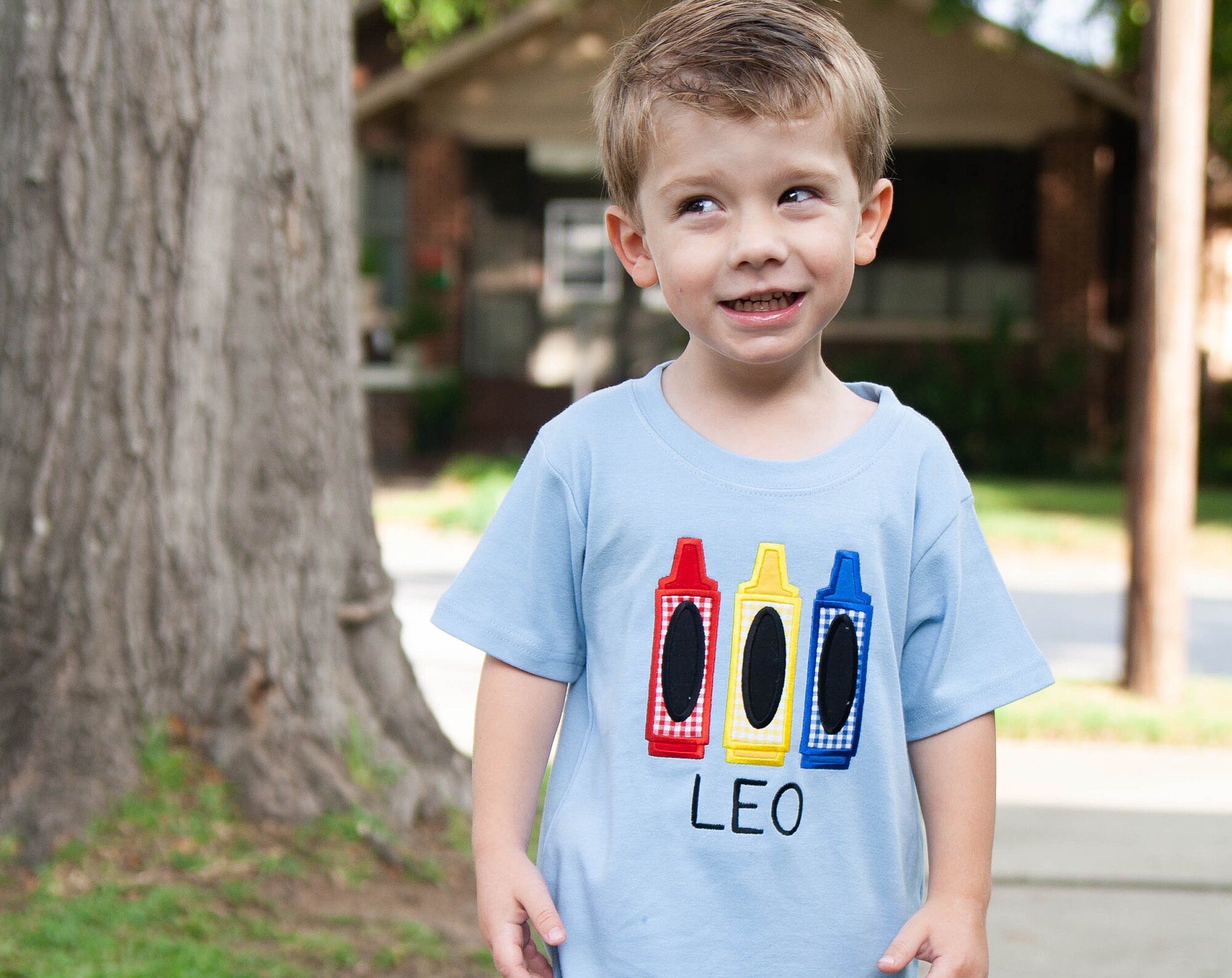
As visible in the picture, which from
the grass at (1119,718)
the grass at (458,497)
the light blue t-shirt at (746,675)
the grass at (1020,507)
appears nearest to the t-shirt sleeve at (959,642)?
the light blue t-shirt at (746,675)

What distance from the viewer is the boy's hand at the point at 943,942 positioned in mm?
1673

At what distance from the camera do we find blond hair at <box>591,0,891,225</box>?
1.64m

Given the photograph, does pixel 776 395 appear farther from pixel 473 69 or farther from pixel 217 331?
pixel 473 69

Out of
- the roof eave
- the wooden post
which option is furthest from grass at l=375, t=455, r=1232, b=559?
the wooden post

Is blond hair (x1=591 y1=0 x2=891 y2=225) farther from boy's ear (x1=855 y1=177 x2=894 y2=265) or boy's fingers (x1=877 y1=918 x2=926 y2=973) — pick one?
boy's fingers (x1=877 y1=918 x2=926 y2=973)

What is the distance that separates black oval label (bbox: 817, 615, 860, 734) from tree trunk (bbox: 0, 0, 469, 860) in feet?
6.83

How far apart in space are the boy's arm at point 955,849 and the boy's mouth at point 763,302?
51 cm

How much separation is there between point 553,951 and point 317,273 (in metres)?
2.22

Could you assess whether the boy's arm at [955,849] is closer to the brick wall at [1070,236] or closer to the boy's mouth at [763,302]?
the boy's mouth at [763,302]

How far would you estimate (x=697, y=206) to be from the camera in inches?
66.6

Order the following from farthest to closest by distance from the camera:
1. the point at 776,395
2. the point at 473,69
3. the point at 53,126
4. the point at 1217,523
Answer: the point at 473,69 → the point at 1217,523 → the point at 53,126 → the point at 776,395

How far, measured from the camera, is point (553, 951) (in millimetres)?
1770

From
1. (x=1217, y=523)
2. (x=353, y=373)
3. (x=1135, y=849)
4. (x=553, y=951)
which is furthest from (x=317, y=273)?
(x=1217, y=523)

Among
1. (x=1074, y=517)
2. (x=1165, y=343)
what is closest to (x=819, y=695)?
(x=1165, y=343)
